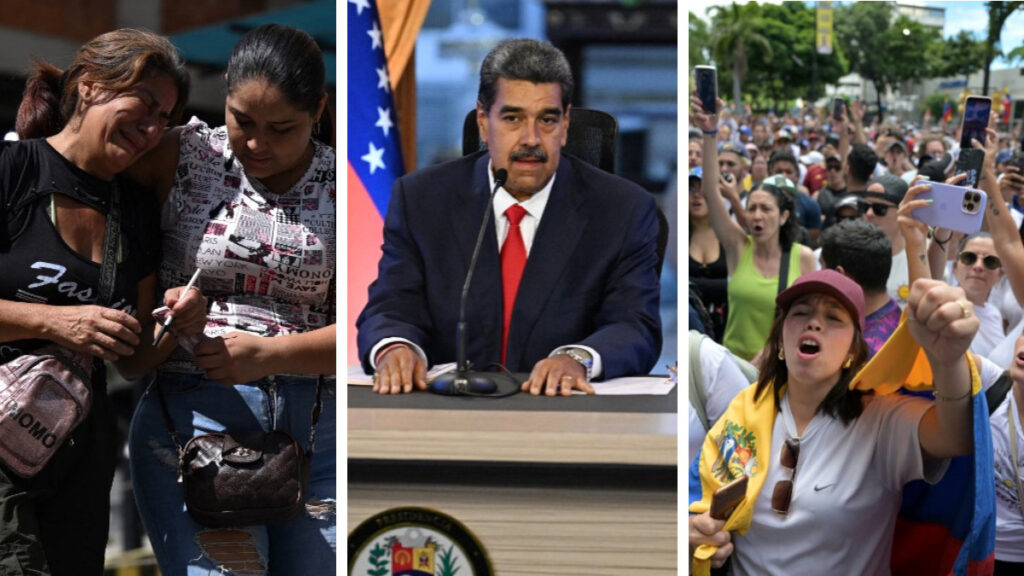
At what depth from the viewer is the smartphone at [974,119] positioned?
10.4 feet

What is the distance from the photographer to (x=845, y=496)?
9.02 ft

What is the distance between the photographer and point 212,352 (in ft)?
9.00

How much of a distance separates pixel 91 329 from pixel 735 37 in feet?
7.51

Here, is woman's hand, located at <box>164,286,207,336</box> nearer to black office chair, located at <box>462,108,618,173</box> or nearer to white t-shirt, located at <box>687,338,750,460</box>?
black office chair, located at <box>462,108,618,173</box>

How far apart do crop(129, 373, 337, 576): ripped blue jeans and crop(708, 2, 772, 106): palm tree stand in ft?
5.45

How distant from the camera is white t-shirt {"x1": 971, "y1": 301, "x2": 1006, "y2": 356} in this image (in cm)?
353

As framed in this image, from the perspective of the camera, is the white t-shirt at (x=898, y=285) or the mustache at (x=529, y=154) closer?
the mustache at (x=529, y=154)

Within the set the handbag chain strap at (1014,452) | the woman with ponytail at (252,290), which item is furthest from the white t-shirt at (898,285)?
the woman with ponytail at (252,290)

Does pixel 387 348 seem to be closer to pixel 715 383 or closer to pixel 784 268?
pixel 715 383

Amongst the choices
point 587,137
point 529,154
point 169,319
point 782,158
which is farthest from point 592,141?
point 782,158

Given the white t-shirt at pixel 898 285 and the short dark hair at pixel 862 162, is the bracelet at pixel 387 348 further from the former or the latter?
the short dark hair at pixel 862 162

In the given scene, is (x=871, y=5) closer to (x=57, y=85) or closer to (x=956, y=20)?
(x=956, y=20)

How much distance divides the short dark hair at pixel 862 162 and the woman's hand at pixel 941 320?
172 cm

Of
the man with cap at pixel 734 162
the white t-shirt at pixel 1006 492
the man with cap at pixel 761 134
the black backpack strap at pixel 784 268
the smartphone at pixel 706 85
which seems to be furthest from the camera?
the man with cap at pixel 761 134
